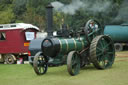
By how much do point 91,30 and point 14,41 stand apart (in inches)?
268

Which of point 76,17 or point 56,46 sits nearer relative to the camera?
point 56,46

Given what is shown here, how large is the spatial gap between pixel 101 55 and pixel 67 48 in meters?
1.52

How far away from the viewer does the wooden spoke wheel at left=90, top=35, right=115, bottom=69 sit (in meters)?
9.52

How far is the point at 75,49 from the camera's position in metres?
9.68

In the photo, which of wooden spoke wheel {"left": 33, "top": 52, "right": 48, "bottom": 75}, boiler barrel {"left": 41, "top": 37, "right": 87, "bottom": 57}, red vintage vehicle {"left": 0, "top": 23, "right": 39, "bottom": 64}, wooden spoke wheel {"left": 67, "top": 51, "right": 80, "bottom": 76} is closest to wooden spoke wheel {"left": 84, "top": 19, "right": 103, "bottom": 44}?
boiler barrel {"left": 41, "top": 37, "right": 87, "bottom": 57}

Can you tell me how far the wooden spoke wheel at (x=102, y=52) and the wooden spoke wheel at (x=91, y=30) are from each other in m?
0.38

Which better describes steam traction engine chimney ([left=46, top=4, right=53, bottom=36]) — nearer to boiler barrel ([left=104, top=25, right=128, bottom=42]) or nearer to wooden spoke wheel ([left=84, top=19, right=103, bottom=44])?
wooden spoke wheel ([left=84, top=19, right=103, bottom=44])

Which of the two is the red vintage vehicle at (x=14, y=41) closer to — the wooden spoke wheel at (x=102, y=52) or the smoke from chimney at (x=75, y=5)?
the smoke from chimney at (x=75, y=5)

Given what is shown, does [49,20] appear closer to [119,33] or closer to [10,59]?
[10,59]

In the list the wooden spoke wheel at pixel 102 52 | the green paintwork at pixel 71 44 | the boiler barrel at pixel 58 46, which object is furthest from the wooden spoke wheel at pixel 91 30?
the boiler barrel at pixel 58 46

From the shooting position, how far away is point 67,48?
941cm

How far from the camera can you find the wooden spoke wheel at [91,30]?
392 inches

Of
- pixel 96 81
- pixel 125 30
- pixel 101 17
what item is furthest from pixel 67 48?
pixel 101 17

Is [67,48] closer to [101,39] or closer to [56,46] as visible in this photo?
[56,46]
